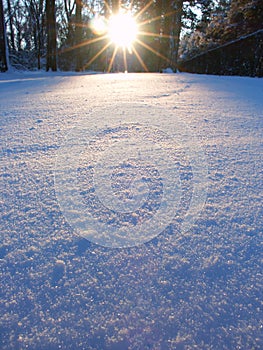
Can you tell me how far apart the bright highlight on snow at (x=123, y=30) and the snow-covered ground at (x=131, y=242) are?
12.7 meters

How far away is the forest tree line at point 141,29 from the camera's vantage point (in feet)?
26.2

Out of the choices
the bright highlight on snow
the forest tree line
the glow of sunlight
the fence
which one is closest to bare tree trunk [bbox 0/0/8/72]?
the forest tree line

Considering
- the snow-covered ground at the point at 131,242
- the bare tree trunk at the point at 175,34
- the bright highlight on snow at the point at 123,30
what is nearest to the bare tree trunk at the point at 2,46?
the bare tree trunk at the point at 175,34

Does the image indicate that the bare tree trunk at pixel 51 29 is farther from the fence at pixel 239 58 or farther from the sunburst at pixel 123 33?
the fence at pixel 239 58

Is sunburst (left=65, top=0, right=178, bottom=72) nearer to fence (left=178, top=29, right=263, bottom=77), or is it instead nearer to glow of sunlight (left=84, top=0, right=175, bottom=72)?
glow of sunlight (left=84, top=0, right=175, bottom=72)

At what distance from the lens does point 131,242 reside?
1.83ft

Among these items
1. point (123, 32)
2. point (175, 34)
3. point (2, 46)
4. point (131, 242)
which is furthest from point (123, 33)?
point (131, 242)

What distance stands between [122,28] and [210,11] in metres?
4.58

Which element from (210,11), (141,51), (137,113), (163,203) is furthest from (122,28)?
(163,203)

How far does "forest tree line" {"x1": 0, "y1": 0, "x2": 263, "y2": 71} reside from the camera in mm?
8000

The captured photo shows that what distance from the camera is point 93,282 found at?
0.47m

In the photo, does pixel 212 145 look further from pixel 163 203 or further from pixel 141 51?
pixel 141 51

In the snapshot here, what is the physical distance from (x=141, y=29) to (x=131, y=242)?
14.7m

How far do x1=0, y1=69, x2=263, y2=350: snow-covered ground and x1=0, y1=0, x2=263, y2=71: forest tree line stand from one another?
291 inches
